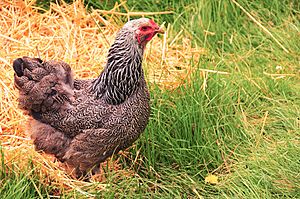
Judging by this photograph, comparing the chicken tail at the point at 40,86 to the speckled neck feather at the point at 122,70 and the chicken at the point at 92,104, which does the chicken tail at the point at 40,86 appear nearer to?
the chicken at the point at 92,104

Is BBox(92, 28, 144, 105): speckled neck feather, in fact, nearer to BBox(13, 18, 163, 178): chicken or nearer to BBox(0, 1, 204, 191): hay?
BBox(13, 18, 163, 178): chicken

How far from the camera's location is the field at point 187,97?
4.05 m

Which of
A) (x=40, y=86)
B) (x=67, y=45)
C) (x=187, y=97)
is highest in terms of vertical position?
(x=40, y=86)

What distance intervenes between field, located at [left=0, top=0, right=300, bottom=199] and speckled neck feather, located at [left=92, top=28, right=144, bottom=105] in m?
0.47

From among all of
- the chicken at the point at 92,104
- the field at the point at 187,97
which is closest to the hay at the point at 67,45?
the field at the point at 187,97

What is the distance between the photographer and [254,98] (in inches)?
195

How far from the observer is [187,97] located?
15.1 feet

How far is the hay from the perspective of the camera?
16.2ft

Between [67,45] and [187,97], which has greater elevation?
[67,45]

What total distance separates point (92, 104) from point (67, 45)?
1405 mm

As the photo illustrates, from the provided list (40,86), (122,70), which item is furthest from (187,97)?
(40,86)

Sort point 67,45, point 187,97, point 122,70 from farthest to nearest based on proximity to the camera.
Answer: point 67,45 < point 187,97 < point 122,70

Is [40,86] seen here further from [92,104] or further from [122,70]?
[122,70]

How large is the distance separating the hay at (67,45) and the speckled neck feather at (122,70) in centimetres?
76
